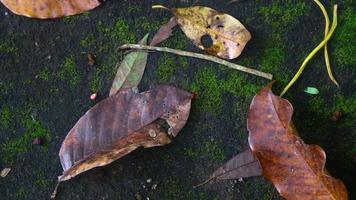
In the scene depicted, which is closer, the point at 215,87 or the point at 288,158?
the point at 288,158

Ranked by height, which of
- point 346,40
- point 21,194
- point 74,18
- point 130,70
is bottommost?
point 21,194

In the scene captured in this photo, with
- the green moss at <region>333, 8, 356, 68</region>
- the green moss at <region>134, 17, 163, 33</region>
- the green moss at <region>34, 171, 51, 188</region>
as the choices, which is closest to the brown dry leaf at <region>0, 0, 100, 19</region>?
the green moss at <region>134, 17, 163, 33</region>

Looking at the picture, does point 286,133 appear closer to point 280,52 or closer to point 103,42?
point 280,52

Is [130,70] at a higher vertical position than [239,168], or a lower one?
higher

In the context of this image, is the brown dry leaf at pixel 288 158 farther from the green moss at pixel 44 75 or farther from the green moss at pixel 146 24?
the green moss at pixel 44 75

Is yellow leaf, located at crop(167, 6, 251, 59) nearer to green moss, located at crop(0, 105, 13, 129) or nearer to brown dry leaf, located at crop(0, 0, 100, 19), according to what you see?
brown dry leaf, located at crop(0, 0, 100, 19)

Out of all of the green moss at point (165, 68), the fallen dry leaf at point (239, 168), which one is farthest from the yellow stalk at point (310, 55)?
the green moss at point (165, 68)

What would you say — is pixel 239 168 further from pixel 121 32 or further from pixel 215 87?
pixel 121 32

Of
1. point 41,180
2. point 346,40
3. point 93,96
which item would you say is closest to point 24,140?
point 41,180
